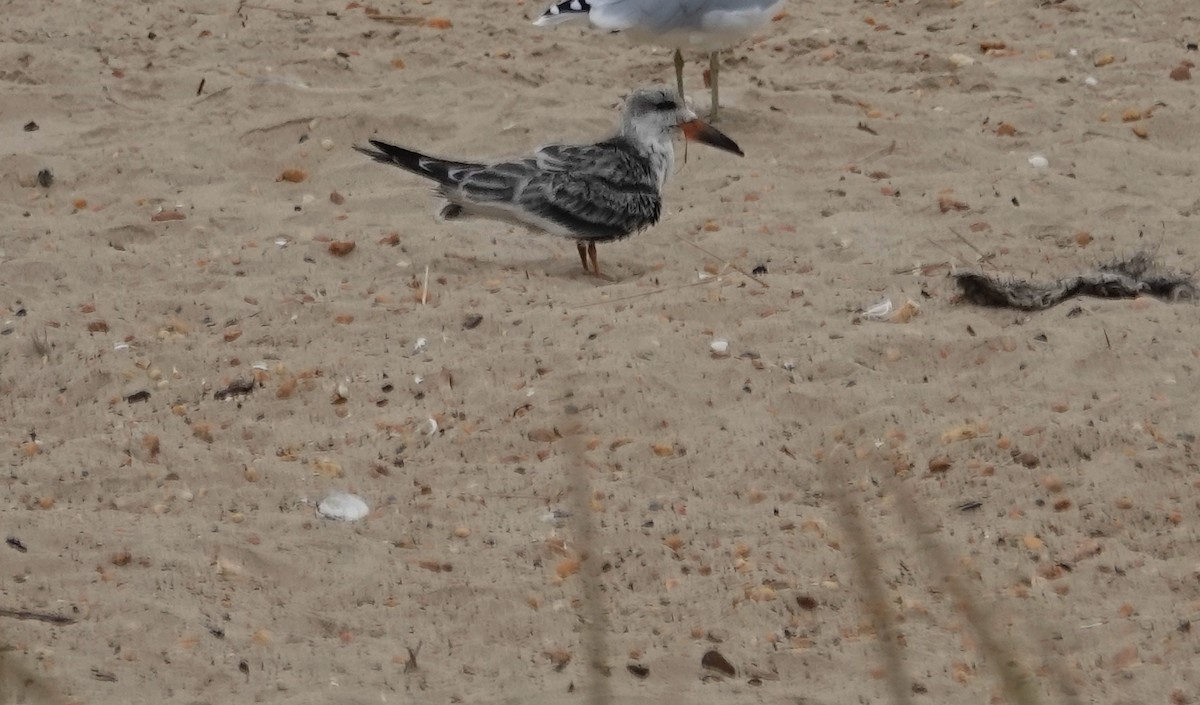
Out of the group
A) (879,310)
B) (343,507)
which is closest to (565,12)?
(879,310)

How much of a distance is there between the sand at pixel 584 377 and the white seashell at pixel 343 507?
38 mm

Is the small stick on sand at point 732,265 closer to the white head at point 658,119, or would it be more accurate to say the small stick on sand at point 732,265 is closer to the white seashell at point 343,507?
the white head at point 658,119

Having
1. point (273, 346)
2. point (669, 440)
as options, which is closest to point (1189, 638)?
point (669, 440)

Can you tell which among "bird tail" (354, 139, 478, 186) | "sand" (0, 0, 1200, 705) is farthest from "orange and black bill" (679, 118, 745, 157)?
"bird tail" (354, 139, 478, 186)

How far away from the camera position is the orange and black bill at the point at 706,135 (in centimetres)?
624

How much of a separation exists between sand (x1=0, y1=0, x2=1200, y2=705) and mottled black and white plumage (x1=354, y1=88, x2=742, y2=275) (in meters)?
0.14

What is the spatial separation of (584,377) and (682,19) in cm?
273

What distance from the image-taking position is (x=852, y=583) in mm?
3840

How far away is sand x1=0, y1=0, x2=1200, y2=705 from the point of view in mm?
3654

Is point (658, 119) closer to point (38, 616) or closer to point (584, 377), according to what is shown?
point (584, 377)

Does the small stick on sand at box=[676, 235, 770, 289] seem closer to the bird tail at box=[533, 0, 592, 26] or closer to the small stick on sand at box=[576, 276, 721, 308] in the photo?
the small stick on sand at box=[576, 276, 721, 308]

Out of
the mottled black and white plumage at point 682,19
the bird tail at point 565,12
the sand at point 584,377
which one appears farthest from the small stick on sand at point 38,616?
the bird tail at point 565,12

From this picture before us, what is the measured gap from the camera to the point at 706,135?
627cm

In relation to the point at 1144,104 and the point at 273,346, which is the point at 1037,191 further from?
the point at 273,346
